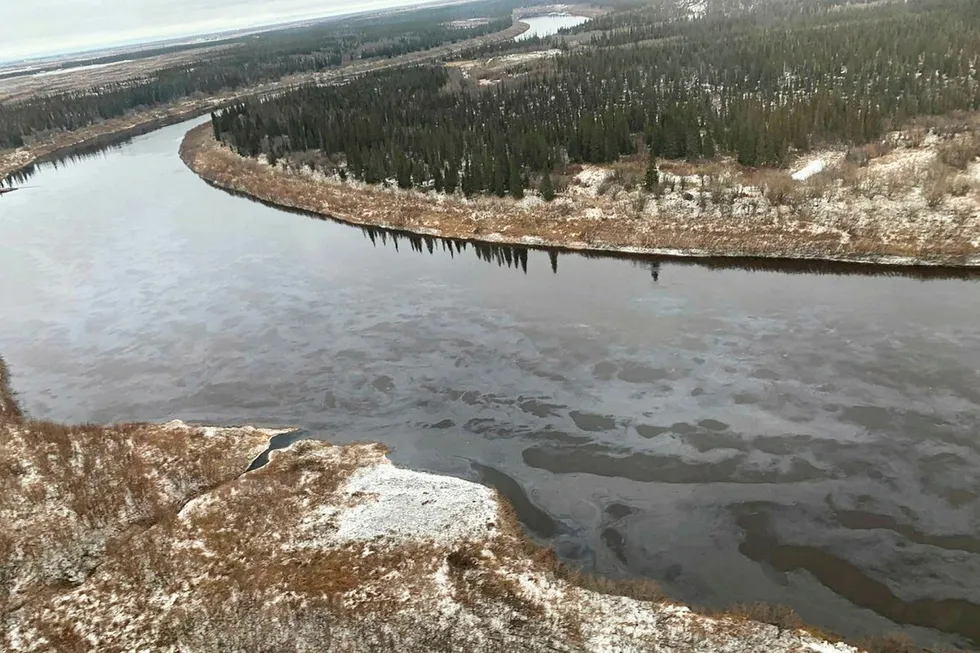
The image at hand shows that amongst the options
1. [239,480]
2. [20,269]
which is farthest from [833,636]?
[20,269]

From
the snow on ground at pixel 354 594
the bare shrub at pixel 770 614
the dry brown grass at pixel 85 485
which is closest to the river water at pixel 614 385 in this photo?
the bare shrub at pixel 770 614

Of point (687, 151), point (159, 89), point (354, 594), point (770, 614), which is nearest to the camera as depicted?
point (770, 614)

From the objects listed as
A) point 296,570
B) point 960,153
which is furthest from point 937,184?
point 296,570

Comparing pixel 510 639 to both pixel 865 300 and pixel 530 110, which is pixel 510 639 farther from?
pixel 530 110

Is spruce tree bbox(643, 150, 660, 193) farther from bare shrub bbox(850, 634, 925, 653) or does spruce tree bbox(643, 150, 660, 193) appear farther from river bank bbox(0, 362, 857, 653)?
bare shrub bbox(850, 634, 925, 653)

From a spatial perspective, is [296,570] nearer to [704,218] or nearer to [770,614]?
[770,614]

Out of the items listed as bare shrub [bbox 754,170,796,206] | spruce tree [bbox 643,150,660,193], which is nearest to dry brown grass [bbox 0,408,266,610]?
spruce tree [bbox 643,150,660,193]
